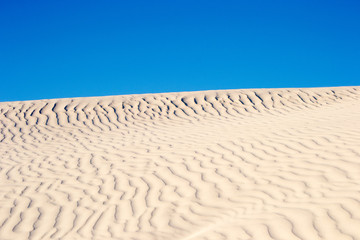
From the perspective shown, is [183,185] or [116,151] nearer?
[183,185]

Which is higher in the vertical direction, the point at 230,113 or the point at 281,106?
the point at 281,106

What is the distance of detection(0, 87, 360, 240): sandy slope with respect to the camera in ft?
13.8

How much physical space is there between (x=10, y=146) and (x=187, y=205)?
6.51m

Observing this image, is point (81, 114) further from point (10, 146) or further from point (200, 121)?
point (200, 121)

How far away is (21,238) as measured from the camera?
4527 millimetres

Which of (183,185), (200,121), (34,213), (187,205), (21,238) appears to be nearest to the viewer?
(21,238)

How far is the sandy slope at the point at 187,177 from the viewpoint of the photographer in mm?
4215

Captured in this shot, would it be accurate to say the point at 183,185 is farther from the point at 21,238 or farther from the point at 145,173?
the point at 21,238

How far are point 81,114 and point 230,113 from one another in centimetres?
480

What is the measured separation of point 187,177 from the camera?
596cm

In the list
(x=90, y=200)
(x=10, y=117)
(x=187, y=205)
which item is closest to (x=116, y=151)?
(x=90, y=200)

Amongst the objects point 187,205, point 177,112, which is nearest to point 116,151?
point 187,205

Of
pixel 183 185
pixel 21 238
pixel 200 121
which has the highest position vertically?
pixel 200 121

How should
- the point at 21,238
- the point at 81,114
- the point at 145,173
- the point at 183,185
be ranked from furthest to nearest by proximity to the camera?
1. the point at 81,114
2. the point at 145,173
3. the point at 183,185
4. the point at 21,238
